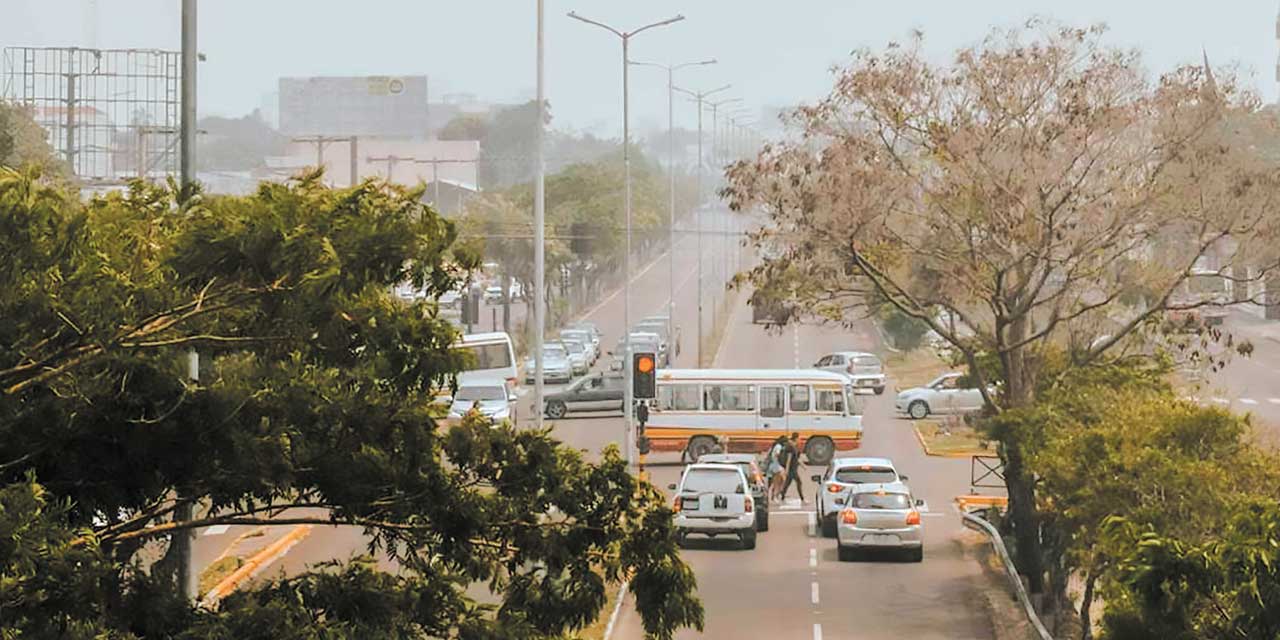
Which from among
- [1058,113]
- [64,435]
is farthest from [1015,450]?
[64,435]

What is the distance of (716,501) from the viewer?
3316 centimetres

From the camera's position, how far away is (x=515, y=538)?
12.5 m

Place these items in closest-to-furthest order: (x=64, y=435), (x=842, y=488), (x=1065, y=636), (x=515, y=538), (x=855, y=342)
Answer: (x=64, y=435)
(x=515, y=538)
(x=1065, y=636)
(x=842, y=488)
(x=855, y=342)

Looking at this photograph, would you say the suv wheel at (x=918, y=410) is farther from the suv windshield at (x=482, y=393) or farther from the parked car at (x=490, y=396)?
the suv windshield at (x=482, y=393)

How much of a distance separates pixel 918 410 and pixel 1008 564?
3050 centimetres

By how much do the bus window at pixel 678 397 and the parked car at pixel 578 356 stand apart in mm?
21746

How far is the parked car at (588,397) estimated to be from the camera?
56.3m

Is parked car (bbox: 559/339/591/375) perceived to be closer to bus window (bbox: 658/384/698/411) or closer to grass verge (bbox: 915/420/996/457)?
grass verge (bbox: 915/420/996/457)

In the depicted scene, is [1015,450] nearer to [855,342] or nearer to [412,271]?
[412,271]

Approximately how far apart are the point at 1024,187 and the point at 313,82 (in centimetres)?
8437

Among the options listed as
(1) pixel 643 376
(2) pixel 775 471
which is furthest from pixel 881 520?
(2) pixel 775 471

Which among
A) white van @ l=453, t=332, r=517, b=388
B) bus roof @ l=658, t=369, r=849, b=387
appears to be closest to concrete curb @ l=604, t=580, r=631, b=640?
bus roof @ l=658, t=369, r=849, b=387

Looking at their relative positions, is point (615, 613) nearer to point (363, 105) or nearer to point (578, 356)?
point (578, 356)

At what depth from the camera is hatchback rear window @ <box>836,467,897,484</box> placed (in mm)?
35062
